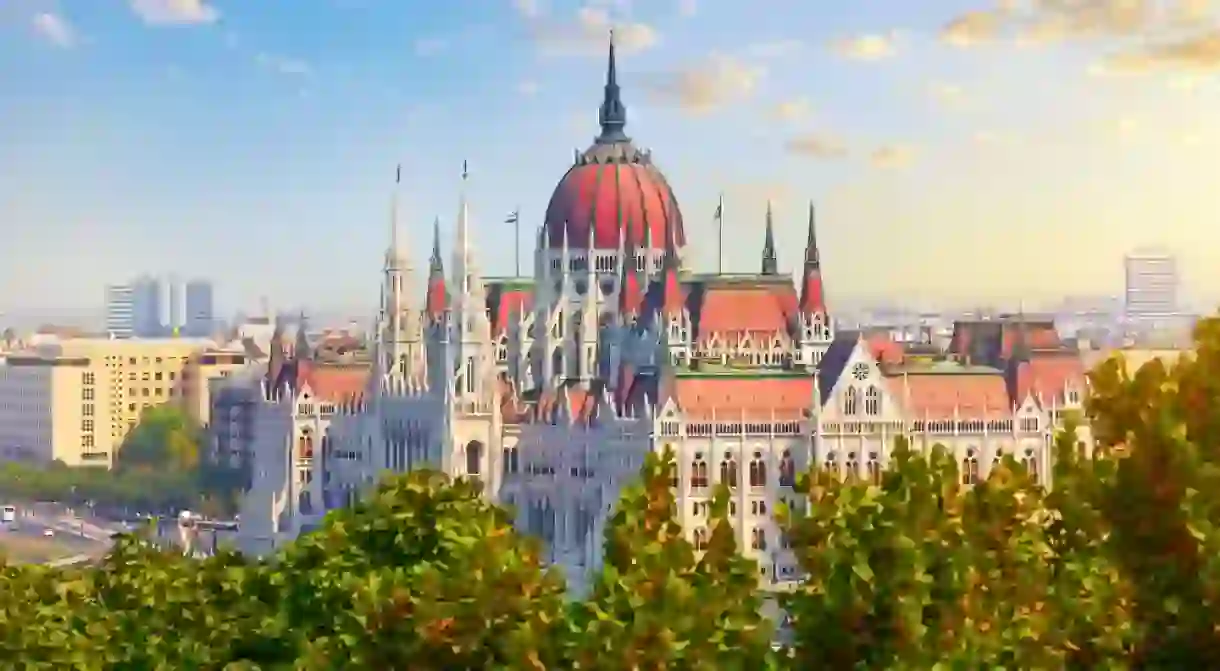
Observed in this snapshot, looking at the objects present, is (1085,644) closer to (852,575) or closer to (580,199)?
(852,575)

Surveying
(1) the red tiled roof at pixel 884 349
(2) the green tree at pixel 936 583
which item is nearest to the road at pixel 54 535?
(1) the red tiled roof at pixel 884 349

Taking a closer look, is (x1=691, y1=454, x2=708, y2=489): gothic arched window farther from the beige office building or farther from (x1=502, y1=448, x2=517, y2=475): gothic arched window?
the beige office building

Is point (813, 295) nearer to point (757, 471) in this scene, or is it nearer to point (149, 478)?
point (757, 471)

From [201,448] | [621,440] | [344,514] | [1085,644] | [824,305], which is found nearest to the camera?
[1085,644]

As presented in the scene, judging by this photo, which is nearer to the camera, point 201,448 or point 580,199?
point 580,199

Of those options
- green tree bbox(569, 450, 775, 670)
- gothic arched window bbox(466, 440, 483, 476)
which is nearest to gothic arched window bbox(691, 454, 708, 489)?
gothic arched window bbox(466, 440, 483, 476)

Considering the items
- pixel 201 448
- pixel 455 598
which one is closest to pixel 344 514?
pixel 455 598

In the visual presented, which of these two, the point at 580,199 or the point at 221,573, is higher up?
the point at 580,199

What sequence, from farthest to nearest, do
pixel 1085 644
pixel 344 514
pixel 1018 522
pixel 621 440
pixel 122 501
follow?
1. pixel 122 501
2. pixel 621 440
3. pixel 344 514
4. pixel 1018 522
5. pixel 1085 644
